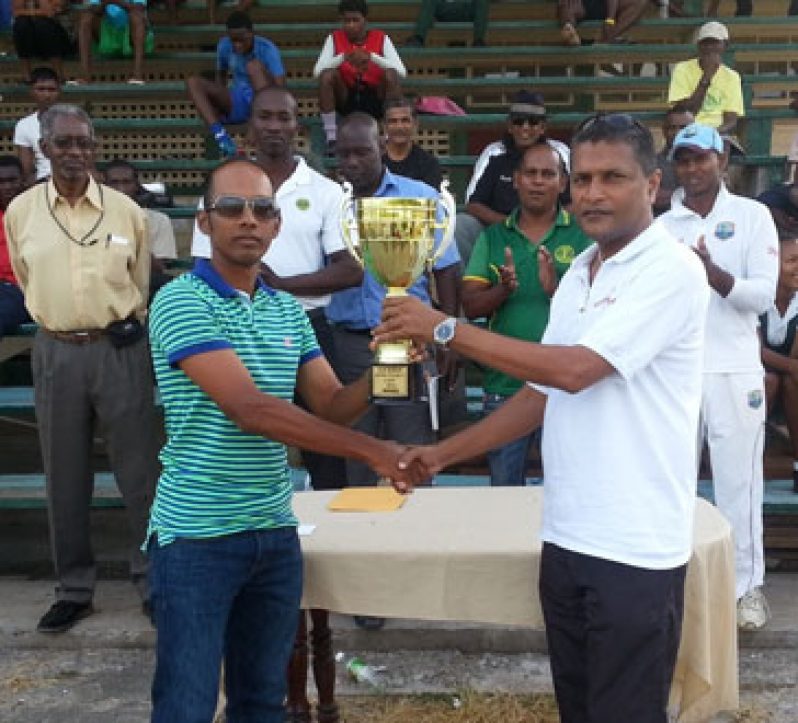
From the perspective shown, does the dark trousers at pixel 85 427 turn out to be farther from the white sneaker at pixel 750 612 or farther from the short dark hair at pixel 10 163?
the white sneaker at pixel 750 612

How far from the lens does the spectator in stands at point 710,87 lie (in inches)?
330

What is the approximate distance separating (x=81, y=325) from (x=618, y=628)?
113 inches

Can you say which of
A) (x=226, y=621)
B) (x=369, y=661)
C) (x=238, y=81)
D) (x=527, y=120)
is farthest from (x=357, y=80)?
(x=226, y=621)

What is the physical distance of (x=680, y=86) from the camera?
8602 millimetres

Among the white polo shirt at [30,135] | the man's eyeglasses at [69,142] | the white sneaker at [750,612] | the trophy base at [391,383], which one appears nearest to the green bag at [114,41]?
the white polo shirt at [30,135]

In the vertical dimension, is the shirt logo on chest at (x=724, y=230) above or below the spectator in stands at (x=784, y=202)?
below

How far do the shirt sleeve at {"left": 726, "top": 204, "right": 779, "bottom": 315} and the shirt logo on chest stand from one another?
74 millimetres

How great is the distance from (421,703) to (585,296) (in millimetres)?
2133

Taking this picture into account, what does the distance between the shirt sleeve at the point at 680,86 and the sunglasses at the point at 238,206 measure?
21.8 feet

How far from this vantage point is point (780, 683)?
4250 millimetres

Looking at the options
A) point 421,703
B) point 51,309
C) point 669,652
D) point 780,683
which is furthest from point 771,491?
point 51,309

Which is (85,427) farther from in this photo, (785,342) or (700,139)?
(785,342)

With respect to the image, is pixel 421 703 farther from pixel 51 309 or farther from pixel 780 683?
pixel 51 309

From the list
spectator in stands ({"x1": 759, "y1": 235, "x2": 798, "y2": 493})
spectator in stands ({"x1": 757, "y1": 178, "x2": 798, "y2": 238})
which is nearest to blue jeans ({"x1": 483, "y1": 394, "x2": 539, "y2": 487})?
spectator in stands ({"x1": 759, "y1": 235, "x2": 798, "y2": 493})
